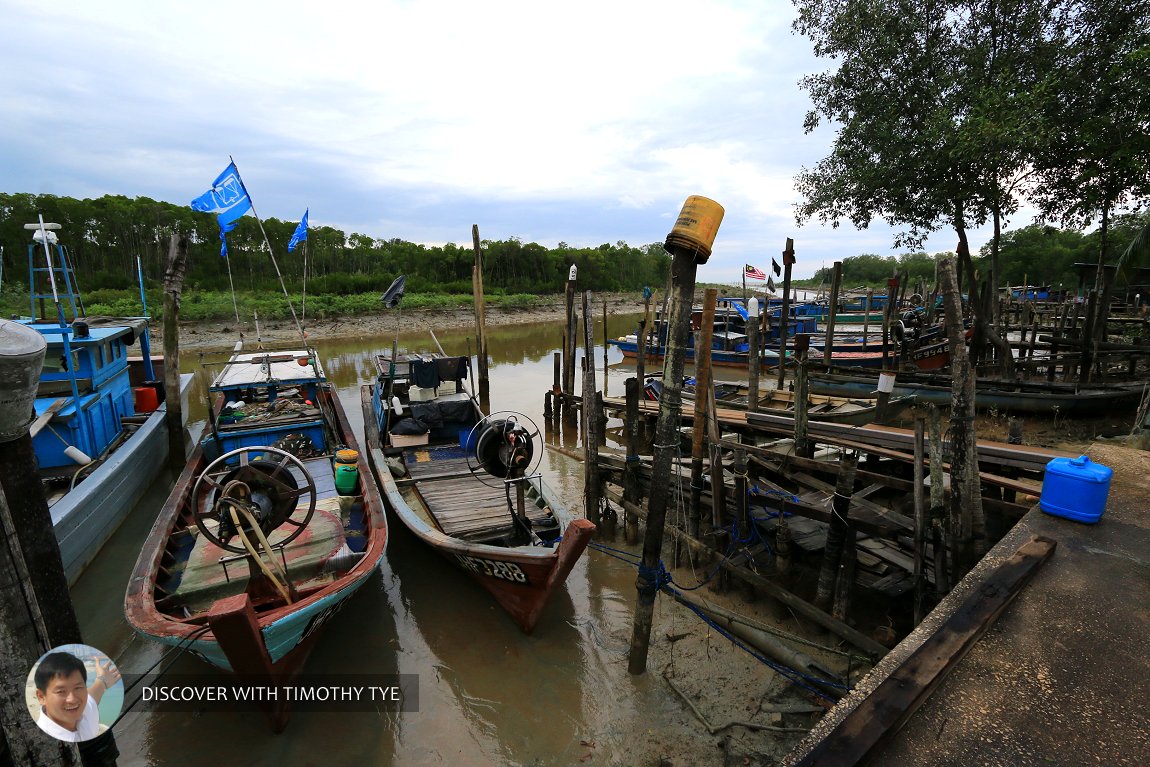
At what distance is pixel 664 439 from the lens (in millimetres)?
4730

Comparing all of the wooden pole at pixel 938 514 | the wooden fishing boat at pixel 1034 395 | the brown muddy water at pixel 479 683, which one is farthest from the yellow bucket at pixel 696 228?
the wooden fishing boat at pixel 1034 395

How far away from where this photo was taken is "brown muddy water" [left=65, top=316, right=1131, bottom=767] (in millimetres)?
4648

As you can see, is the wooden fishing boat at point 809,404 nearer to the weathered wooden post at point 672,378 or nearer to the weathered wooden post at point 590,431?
the weathered wooden post at point 590,431

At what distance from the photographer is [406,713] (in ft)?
17.0

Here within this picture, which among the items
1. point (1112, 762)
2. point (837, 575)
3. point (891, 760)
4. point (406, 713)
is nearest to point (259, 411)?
point (406, 713)

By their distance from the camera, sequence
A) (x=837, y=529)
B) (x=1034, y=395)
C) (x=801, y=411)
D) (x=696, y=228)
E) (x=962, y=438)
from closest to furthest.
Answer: (x=696, y=228) < (x=962, y=438) < (x=837, y=529) < (x=801, y=411) < (x=1034, y=395)

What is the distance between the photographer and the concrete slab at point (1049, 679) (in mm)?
2297

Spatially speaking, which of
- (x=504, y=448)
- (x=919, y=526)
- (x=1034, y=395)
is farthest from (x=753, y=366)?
(x=504, y=448)

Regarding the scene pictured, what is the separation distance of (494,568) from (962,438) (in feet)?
15.2

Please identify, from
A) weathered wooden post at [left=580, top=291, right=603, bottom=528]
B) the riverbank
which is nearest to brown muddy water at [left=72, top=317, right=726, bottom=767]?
weathered wooden post at [left=580, top=291, right=603, bottom=528]

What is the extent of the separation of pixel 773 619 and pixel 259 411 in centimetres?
853

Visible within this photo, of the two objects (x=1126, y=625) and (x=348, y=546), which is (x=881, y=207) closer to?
(x=1126, y=625)

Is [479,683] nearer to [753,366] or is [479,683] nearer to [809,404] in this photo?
[753,366]

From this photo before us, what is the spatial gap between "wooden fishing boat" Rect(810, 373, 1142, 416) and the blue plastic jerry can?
5841 millimetres
